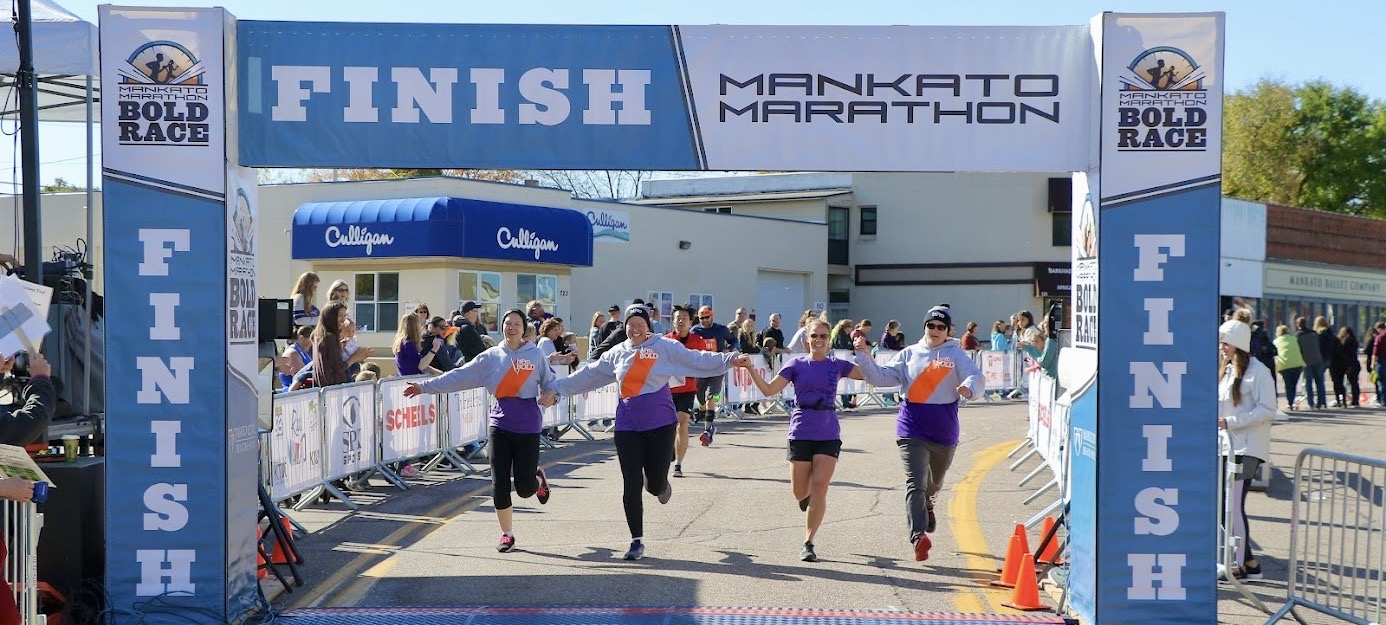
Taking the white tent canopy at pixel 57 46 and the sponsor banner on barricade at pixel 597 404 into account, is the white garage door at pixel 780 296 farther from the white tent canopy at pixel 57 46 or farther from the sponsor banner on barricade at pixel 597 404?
the white tent canopy at pixel 57 46

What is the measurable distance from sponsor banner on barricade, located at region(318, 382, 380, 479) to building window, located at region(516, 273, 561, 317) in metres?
22.5

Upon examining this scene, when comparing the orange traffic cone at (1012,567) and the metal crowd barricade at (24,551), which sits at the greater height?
the metal crowd barricade at (24,551)

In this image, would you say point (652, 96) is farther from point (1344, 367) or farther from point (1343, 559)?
point (1344, 367)

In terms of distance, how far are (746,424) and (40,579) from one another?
15378mm

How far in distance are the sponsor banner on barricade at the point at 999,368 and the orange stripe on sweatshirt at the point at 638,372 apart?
20.6 m

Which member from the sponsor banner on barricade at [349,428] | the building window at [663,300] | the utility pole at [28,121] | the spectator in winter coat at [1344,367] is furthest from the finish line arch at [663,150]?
the building window at [663,300]

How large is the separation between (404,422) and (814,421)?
6200mm

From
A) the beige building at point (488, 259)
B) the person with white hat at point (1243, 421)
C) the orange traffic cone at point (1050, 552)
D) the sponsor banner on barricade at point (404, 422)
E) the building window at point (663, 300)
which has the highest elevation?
the beige building at point (488, 259)

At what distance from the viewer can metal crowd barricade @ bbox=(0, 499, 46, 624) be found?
20.0ft

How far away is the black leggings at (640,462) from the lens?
31.2ft

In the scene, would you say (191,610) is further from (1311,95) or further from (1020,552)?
(1311,95)

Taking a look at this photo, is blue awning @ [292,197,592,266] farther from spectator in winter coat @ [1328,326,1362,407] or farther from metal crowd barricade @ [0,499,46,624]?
metal crowd barricade @ [0,499,46,624]

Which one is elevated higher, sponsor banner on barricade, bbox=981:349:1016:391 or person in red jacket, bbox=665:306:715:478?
person in red jacket, bbox=665:306:715:478

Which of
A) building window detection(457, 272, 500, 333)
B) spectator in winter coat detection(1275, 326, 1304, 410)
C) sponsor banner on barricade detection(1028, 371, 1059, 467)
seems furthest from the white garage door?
sponsor banner on barricade detection(1028, 371, 1059, 467)
